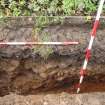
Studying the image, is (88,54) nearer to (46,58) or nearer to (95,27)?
(95,27)

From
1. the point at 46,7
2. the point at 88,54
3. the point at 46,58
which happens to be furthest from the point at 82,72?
the point at 46,7

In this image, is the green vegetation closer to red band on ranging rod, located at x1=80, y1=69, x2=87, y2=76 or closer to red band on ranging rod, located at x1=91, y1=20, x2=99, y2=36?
red band on ranging rod, located at x1=91, y1=20, x2=99, y2=36

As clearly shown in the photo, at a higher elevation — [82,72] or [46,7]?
[46,7]

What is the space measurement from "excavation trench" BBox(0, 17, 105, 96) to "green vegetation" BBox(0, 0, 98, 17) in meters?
0.13

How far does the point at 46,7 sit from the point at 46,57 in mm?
574

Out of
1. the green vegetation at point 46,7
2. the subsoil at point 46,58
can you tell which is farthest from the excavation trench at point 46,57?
the green vegetation at point 46,7

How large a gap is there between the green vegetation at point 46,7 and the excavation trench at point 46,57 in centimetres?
13

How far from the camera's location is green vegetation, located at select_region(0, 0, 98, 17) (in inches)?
119

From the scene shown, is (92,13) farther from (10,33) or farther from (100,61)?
(10,33)

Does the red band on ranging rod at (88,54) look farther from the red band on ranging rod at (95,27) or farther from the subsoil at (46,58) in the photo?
the red band on ranging rod at (95,27)

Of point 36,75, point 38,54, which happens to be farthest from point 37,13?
point 36,75

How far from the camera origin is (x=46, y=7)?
305cm

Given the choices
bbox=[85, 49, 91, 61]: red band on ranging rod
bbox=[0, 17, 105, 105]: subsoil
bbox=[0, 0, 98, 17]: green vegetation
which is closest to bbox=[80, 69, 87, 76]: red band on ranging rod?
bbox=[0, 17, 105, 105]: subsoil

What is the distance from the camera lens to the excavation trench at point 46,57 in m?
2.95
